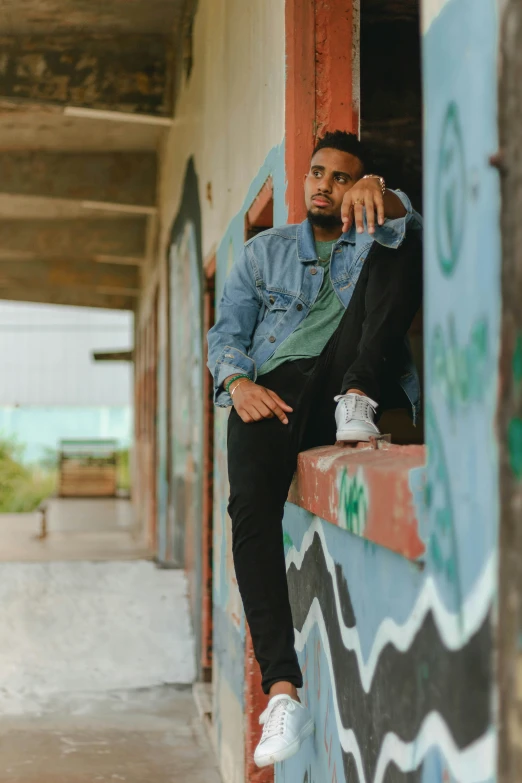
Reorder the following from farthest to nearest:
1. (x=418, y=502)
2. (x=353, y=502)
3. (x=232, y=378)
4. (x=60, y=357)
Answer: (x=60, y=357)
(x=232, y=378)
(x=353, y=502)
(x=418, y=502)

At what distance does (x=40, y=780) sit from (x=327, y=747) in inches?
111

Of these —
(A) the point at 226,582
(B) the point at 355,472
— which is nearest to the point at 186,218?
(A) the point at 226,582

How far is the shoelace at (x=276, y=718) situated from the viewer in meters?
2.38

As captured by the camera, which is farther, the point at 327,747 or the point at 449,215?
the point at 327,747

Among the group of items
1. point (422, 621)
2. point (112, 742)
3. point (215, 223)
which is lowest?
point (112, 742)

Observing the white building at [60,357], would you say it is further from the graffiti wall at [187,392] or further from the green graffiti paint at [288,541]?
the green graffiti paint at [288,541]

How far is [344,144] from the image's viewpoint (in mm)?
2990

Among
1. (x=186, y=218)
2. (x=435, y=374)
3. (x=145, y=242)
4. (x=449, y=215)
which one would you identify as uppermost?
(x=145, y=242)

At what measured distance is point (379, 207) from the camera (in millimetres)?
2363

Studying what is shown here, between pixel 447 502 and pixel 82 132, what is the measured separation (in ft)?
28.1

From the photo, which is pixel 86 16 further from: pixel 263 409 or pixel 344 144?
pixel 263 409

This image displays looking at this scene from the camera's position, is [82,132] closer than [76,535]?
Yes

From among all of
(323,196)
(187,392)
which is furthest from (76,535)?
(323,196)

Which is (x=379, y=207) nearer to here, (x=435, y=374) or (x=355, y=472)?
(x=355, y=472)
